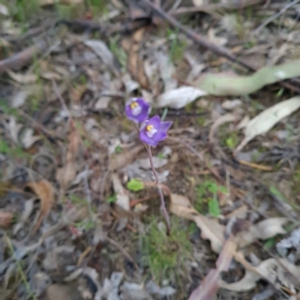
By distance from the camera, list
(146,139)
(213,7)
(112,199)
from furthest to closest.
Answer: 1. (213,7)
2. (112,199)
3. (146,139)

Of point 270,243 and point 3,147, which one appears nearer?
point 270,243

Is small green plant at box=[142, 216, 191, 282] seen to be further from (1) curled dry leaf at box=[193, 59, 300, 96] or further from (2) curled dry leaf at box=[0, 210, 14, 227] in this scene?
(1) curled dry leaf at box=[193, 59, 300, 96]

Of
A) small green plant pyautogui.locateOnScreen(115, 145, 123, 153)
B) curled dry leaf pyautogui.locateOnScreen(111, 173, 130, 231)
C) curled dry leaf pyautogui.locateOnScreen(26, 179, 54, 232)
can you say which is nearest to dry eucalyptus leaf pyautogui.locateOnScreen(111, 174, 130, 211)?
curled dry leaf pyautogui.locateOnScreen(111, 173, 130, 231)

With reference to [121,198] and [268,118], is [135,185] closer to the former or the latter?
[121,198]

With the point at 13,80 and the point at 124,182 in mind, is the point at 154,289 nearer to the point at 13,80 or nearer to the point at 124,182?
the point at 124,182

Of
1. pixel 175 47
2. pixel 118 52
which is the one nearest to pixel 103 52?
pixel 118 52

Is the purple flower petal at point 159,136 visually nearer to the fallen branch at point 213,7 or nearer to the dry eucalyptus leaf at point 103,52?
the dry eucalyptus leaf at point 103,52
